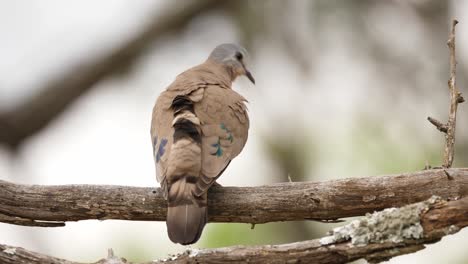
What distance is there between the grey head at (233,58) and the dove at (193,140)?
0.63 metres

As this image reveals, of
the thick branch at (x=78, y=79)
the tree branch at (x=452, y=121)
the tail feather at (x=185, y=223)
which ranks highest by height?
the thick branch at (x=78, y=79)

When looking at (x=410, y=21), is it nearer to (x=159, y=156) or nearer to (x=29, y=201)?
(x=159, y=156)

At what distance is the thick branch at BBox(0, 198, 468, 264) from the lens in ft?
11.4

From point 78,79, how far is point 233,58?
1.11 m

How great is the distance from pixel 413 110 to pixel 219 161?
2144mm

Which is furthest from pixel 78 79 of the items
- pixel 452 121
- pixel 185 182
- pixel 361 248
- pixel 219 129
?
pixel 361 248

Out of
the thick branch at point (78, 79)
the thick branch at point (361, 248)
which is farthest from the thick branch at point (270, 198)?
the thick branch at point (78, 79)

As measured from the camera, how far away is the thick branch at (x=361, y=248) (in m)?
3.47

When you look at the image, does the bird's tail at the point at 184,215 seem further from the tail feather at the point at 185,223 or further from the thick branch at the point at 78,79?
the thick branch at the point at 78,79

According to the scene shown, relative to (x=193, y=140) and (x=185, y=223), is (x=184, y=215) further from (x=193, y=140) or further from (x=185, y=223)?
(x=193, y=140)

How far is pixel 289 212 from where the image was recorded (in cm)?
434

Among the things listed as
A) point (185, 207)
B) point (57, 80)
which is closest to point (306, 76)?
point (57, 80)

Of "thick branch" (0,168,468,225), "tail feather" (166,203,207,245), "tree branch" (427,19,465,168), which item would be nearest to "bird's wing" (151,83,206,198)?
"tail feather" (166,203,207,245)

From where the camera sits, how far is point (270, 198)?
171 inches
